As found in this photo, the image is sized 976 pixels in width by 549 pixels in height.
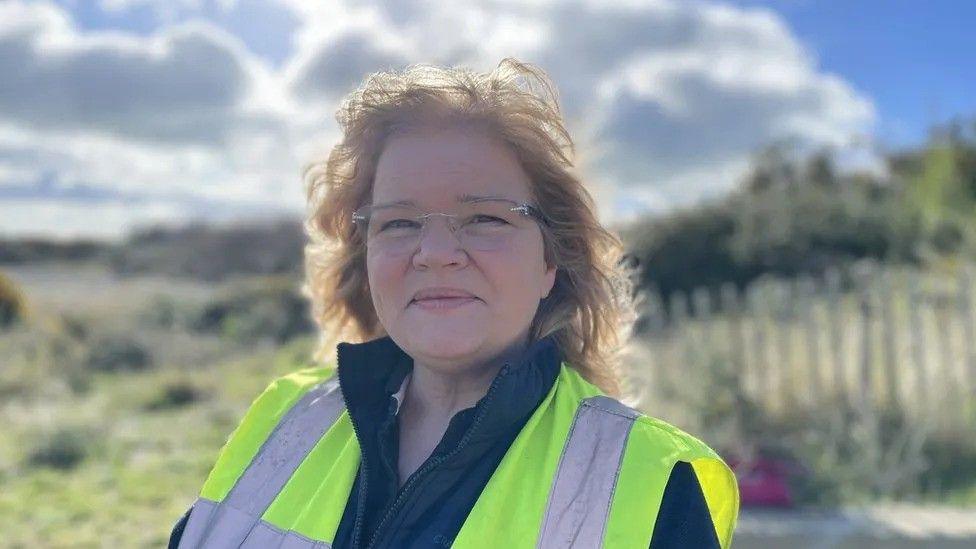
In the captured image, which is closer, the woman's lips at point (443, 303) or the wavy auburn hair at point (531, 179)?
the woman's lips at point (443, 303)

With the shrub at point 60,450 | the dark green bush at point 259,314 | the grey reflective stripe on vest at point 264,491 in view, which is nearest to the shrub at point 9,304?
the dark green bush at point 259,314

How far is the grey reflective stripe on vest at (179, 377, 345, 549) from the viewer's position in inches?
77.8

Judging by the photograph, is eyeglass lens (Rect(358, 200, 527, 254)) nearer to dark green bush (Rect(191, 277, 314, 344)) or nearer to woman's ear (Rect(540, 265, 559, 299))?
woman's ear (Rect(540, 265, 559, 299))

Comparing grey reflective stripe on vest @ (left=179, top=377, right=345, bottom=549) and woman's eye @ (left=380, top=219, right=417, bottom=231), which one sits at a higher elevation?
woman's eye @ (left=380, top=219, right=417, bottom=231)

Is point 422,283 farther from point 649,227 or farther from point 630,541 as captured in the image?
point 649,227

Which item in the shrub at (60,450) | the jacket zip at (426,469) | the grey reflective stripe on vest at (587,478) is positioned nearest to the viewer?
the grey reflective stripe on vest at (587,478)

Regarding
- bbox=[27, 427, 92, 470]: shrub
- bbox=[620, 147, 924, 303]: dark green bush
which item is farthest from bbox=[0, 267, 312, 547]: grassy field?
bbox=[620, 147, 924, 303]: dark green bush

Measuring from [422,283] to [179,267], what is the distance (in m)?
20.5

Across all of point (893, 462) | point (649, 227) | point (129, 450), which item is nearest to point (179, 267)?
point (649, 227)

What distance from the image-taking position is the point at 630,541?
1551 millimetres

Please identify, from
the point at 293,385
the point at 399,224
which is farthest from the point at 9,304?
the point at 399,224

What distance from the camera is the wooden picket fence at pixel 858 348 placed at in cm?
654

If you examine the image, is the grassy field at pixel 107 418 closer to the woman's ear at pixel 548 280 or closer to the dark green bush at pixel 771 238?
the woman's ear at pixel 548 280

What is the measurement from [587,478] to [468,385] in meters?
0.51
